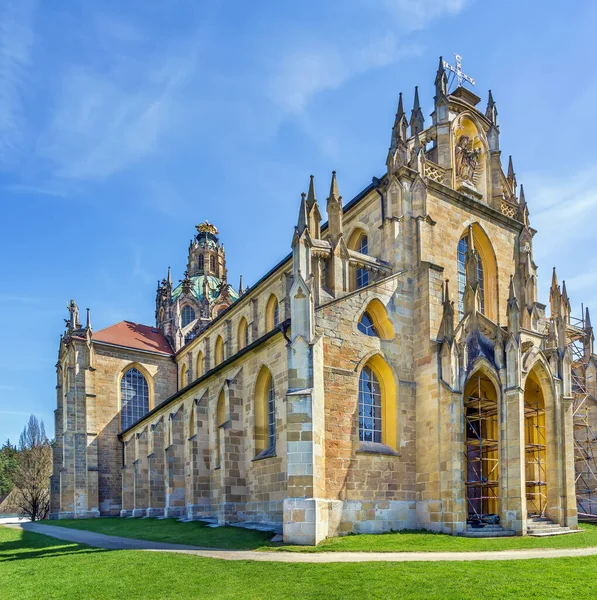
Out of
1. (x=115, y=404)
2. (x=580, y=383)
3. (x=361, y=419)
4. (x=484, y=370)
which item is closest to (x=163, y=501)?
(x=115, y=404)

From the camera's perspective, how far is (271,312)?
32.4m

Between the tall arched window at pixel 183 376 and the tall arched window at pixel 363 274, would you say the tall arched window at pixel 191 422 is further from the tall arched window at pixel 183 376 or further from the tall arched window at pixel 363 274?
the tall arched window at pixel 183 376

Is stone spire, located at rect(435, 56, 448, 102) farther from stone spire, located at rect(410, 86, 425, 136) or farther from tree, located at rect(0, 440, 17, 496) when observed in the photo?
tree, located at rect(0, 440, 17, 496)

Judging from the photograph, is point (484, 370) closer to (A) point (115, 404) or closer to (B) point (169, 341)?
(A) point (115, 404)

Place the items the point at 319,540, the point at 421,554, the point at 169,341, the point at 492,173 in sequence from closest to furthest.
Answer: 1. the point at 421,554
2. the point at 319,540
3. the point at 492,173
4. the point at 169,341

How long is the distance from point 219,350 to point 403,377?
69.6 feet

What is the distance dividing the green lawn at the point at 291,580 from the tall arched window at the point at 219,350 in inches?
971

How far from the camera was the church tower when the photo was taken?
52.1 m

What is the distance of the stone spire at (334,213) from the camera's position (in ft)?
70.8

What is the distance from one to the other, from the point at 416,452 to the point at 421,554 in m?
6.21

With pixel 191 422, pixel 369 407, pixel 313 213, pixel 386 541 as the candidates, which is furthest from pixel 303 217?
pixel 191 422

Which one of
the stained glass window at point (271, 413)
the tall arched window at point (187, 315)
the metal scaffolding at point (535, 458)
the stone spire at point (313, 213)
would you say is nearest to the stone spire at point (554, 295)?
the metal scaffolding at point (535, 458)

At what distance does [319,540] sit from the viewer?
16.7 meters

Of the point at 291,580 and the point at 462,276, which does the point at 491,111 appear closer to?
the point at 462,276
